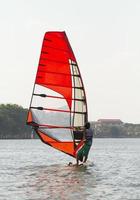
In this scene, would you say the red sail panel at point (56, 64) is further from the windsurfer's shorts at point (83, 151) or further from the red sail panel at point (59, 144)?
the windsurfer's shorts at point (83, 151)

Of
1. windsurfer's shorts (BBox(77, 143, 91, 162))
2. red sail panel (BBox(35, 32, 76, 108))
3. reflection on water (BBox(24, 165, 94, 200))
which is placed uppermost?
red sail panel (BBox(35, 32, 76, 108))

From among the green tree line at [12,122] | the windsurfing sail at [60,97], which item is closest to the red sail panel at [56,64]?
the windsurfing sail at [60,97]

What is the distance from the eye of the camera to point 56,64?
103ft

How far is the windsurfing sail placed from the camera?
102 ft

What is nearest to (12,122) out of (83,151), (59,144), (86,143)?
(59,144)

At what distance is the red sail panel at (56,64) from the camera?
31047 mm

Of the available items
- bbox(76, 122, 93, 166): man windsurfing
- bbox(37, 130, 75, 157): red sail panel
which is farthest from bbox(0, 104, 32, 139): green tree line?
bbox(76, 122, 93, 166): man windsurfing

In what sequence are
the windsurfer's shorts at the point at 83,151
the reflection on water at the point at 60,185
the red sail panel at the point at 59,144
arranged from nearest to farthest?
1. the reflection on water at the point at 60,185
2. the windsurfer's shorts at the point at 83,151
3. the red sail panel at the point at 59,144

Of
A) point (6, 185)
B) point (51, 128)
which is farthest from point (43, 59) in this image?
point (6, 185)

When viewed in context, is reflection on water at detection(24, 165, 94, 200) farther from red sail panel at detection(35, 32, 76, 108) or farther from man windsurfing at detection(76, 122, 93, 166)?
red sail panel at detection(35, 32, 76, 108)

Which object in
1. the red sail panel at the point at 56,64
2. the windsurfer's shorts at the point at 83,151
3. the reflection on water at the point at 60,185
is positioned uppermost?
the red sail panel at the point at 56,64

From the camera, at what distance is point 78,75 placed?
31.3 metres

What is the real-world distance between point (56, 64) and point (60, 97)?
1.84 metres

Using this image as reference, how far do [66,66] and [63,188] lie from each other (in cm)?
1143
